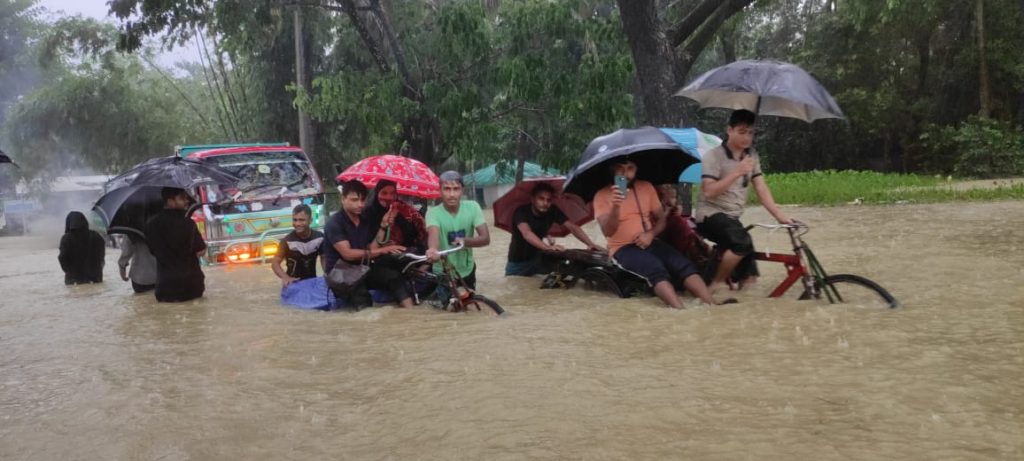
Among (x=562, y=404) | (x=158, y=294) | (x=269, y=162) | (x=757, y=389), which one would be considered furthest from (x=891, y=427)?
(x=269, y=162)

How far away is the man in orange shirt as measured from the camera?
7.11m

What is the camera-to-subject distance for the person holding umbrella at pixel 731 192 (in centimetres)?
693

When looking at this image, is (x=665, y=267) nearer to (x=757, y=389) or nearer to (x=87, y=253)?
(x=757, y=389)

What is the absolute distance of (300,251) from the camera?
9141 millimetres

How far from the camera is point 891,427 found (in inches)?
154

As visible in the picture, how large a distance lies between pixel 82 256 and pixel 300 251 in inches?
183

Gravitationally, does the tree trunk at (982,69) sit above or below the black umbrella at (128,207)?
above

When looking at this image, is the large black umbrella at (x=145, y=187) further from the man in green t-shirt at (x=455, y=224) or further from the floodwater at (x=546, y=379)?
the man in green t-shirt at (x=455, y=224)

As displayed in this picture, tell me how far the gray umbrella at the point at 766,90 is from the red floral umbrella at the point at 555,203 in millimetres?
1590

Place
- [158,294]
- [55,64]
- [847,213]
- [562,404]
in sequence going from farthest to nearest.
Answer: [55,64] < [847,213] < [158,294] < [562,404]

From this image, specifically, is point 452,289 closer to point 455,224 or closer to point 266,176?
point 455,224

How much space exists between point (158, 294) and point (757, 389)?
6.76m

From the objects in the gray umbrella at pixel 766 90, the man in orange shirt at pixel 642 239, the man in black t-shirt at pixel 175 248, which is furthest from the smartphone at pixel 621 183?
the man in black t-shirt at pixel 175 248

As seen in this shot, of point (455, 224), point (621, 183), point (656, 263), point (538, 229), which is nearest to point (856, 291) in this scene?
point (656, 263)
